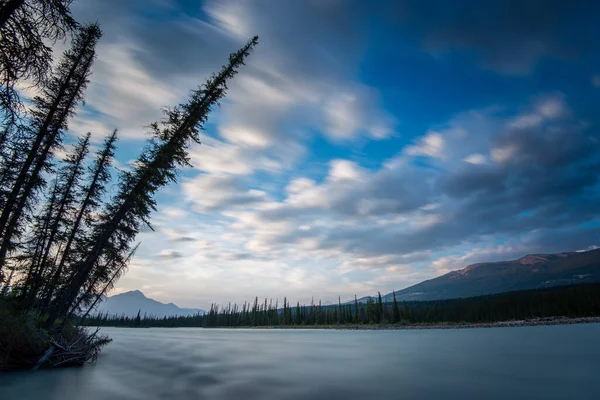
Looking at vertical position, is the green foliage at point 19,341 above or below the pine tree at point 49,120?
below

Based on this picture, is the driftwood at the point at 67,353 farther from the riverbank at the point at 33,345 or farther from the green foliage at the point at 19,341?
the green foliage at the point at 19,341

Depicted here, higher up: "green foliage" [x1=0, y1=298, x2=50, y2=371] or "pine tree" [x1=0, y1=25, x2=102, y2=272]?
"pine tree" [x1=0, y1=25, x2=102, y2=272]

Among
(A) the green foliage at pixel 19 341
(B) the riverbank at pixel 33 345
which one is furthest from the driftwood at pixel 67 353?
(A) the green foliage at pixel 19 341

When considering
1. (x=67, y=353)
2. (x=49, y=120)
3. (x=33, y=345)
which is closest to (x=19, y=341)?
(x=33, y=345)

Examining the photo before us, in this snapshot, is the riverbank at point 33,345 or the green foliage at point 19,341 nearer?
the green foliage at point 19,341

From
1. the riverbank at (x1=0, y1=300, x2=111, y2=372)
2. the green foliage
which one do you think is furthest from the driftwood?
the green foliage

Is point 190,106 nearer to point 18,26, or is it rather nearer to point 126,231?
point 126,231

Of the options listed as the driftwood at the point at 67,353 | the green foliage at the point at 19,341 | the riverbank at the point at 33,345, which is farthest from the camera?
the driftwood at the point at 67,353

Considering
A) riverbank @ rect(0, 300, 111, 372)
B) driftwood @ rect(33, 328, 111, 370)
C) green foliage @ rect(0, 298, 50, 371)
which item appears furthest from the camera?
driftwood @ rect(33, 328, 111, 370)

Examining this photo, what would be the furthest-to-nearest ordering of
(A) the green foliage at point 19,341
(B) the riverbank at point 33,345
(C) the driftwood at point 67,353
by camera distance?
(C) the driftwood at point 67,353, (B) the riverbank at point 33,345, (A) the green foliage at point 19,341

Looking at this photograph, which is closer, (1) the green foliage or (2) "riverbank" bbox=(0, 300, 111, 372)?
(1) the green foliage

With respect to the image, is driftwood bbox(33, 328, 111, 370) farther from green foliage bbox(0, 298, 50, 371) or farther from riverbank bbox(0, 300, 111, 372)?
green foliage bbox(0, 298, 50, 371)

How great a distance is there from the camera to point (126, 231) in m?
18.5

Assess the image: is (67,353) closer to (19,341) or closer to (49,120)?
(19,341)
